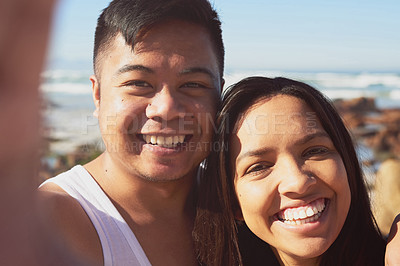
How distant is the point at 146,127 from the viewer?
2.94 meters

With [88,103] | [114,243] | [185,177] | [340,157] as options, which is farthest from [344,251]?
[88,103]

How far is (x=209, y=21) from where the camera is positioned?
10.7 ft

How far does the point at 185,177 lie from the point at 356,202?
1202 millimetres

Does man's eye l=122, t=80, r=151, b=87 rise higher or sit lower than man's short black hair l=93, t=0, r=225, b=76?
lower

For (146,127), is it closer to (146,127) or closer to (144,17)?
(146,127)

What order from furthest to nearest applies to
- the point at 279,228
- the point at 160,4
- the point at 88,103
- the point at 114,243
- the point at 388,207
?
the point at 88,103
the point at 388,207
the point at 160,4
the point at 114,243
the point at 279,228

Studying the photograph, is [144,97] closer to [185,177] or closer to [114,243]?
[185,177]

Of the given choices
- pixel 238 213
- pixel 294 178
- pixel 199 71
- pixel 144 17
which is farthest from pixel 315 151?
pixel 144 17

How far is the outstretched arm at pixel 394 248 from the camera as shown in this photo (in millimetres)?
2438

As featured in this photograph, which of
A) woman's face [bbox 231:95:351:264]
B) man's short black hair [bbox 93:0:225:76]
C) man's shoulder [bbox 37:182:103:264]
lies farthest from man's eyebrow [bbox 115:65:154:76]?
man's shoulder [bbox 37:182:103:264]

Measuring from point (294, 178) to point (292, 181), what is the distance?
20 millimetres

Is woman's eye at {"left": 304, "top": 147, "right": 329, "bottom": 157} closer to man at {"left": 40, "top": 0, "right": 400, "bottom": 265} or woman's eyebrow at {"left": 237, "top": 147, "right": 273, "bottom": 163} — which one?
woman's eyebrow at {"left": 237, "top": 147, "right": 273, "bottom": 163}

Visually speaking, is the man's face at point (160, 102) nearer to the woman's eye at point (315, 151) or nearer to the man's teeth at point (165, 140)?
the man's teeth at point (165, 140)

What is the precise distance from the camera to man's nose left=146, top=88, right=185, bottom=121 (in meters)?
2.88
